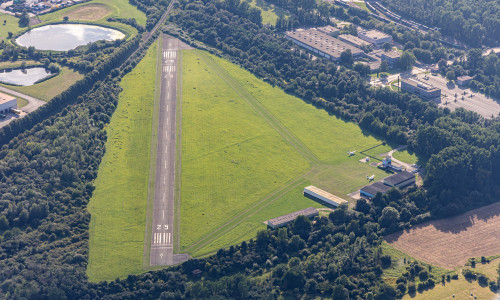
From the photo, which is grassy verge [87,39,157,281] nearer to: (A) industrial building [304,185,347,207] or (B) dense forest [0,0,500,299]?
(B) dense forest [0,0,500,299]

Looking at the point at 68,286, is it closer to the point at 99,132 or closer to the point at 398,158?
the point at 99,132

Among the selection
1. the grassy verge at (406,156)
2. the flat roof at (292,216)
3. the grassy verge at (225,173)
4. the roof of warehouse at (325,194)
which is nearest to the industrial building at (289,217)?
the flat roof at (292,216)

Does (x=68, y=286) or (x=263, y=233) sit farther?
(x=263, y=233)

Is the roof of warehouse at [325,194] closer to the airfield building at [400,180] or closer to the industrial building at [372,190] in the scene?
the industrial building at [372,190]

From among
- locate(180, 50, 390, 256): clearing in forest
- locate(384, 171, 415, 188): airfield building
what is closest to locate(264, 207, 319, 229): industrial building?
locate(180, 50, 390, 256): clearing in forest

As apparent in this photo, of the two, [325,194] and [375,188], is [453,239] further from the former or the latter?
[325,194]

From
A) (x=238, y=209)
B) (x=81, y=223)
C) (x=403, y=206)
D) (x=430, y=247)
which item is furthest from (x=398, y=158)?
(x=81, y=223)
